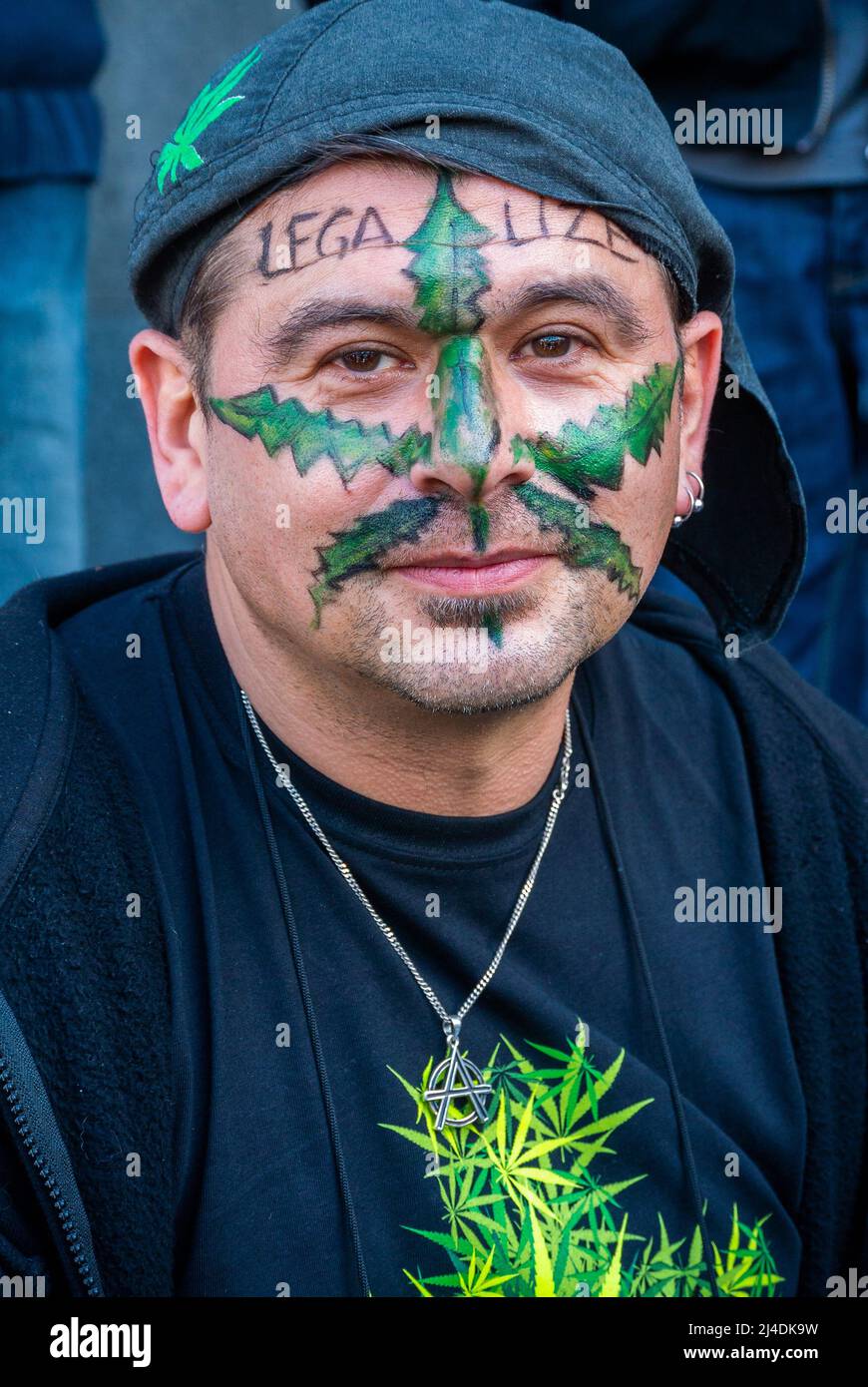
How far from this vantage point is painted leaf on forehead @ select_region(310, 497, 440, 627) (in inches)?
78.1

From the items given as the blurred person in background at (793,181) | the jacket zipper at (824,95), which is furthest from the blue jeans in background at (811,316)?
the jacket zipper at (824,95)

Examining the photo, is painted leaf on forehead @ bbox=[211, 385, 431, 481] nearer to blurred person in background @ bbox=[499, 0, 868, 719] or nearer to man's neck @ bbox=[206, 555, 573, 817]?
man's neck @ bbox=[206, 555, 573, 817]

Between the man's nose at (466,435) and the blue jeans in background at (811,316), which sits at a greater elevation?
the blue jeans in background at (811,316)

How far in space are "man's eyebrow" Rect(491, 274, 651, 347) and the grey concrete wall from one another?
2264mm

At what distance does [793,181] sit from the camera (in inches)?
128

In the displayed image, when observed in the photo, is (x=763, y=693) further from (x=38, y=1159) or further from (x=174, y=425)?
(x=38, y=1159)

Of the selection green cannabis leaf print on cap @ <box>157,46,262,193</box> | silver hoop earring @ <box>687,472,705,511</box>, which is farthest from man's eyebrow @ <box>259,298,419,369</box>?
silver hoop earring @ <box>687,472,705,511</box>

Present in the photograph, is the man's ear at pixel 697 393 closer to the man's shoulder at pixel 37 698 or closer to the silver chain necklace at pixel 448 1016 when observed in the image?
the silver chain necklace at pixel 448 1016

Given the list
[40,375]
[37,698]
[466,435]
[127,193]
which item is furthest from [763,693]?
[127,193]

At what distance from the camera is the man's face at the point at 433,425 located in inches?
77.8

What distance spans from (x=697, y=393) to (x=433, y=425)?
603mm
